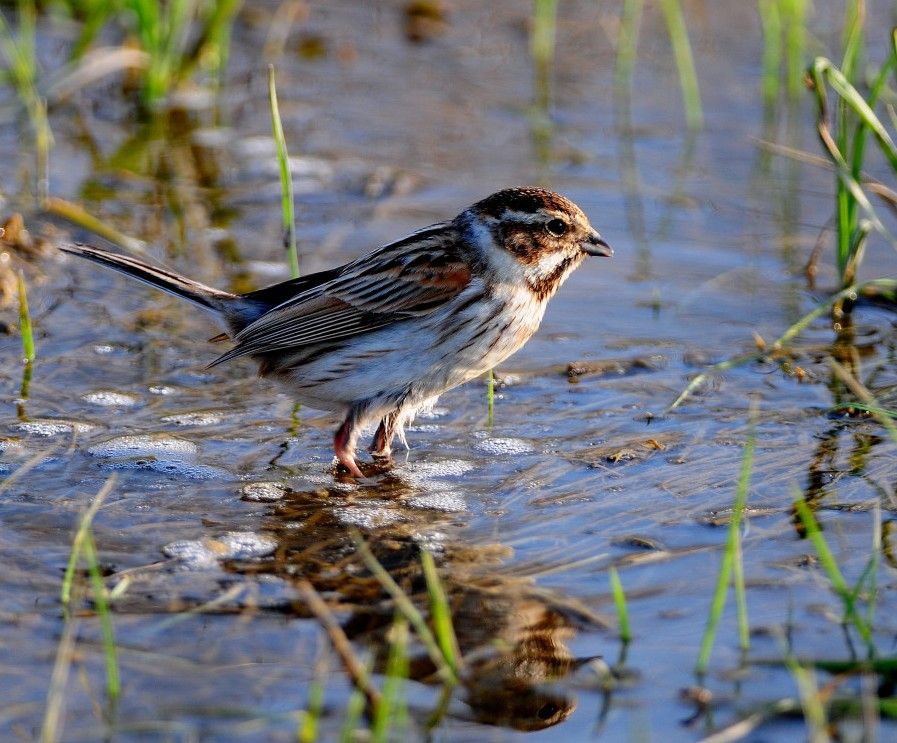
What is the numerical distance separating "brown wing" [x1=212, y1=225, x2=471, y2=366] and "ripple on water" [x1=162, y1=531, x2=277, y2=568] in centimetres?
134

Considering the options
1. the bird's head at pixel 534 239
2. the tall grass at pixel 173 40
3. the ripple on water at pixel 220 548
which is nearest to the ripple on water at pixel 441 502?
the ripple on water at pixel 220 548

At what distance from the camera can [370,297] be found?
6.45 m

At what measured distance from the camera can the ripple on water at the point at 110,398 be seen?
6.64m

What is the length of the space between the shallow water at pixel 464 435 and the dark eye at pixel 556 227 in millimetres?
910

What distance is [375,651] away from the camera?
14.6 feet

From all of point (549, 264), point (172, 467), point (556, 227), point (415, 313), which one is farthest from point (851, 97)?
point (172, 467)

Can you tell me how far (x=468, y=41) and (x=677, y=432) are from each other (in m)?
6.68

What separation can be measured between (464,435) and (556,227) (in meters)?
1.07

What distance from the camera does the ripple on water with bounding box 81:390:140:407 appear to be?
261 inches

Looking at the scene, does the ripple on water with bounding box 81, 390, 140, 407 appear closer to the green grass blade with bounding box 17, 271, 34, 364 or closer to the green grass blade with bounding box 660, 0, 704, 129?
the green grass blade with bounding box 17, 271, 34, 364

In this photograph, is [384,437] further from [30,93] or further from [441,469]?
[30,93]

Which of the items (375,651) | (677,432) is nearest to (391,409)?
(677,432)

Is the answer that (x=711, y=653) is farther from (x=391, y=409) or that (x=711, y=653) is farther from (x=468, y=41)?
(x=468, y=41)

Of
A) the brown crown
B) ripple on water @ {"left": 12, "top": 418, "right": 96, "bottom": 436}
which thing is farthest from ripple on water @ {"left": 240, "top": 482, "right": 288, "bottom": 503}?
the brown crown
